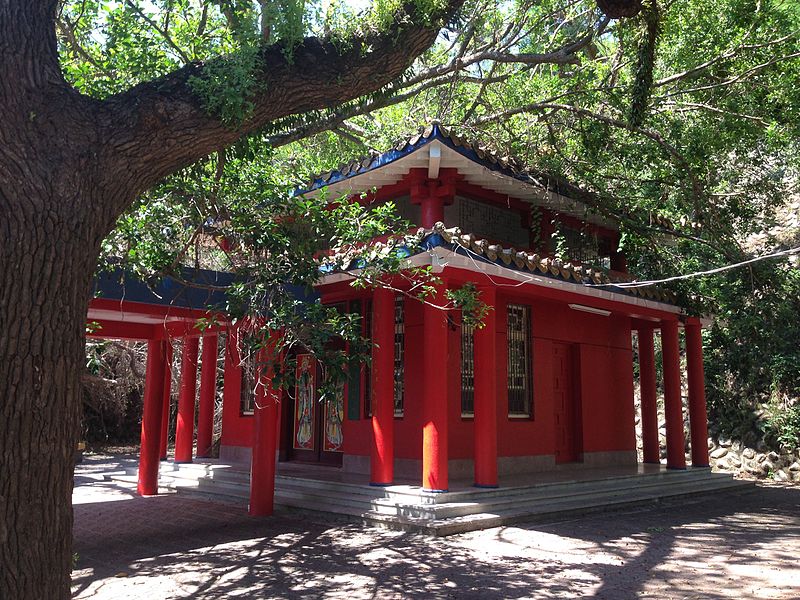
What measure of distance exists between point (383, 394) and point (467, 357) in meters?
1.94

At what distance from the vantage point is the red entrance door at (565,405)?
1142 centimetres

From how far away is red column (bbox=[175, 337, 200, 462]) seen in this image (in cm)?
1136

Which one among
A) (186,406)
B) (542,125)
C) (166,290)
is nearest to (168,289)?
(166,290)

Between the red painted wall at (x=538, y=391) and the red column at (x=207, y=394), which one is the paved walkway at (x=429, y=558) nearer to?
the red painted wall at (x=538, y=391)

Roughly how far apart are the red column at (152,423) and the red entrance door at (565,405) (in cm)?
662

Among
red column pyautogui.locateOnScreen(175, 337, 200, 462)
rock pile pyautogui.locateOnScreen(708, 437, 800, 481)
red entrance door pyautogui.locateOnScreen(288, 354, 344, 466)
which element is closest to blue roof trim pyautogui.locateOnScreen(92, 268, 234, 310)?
red entrance door pyautogui.locateOnScreen(288, 354, 344, 466)

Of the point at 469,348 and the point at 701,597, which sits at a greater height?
the point at 469,348

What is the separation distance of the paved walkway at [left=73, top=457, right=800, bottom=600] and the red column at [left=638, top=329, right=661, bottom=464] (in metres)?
3.67

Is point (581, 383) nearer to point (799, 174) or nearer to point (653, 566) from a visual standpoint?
point (653, 566)

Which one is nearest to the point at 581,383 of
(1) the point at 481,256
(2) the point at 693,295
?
(2) the point at 693,295

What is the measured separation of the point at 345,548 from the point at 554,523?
2803 mm

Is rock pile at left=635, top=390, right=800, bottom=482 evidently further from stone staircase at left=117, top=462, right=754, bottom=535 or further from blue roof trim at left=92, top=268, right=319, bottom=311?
blue roof trim at left=92, top=268, right=319, bottom=311

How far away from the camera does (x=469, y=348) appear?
9812 mm

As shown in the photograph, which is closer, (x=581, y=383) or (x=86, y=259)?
(x=86, y=259)
